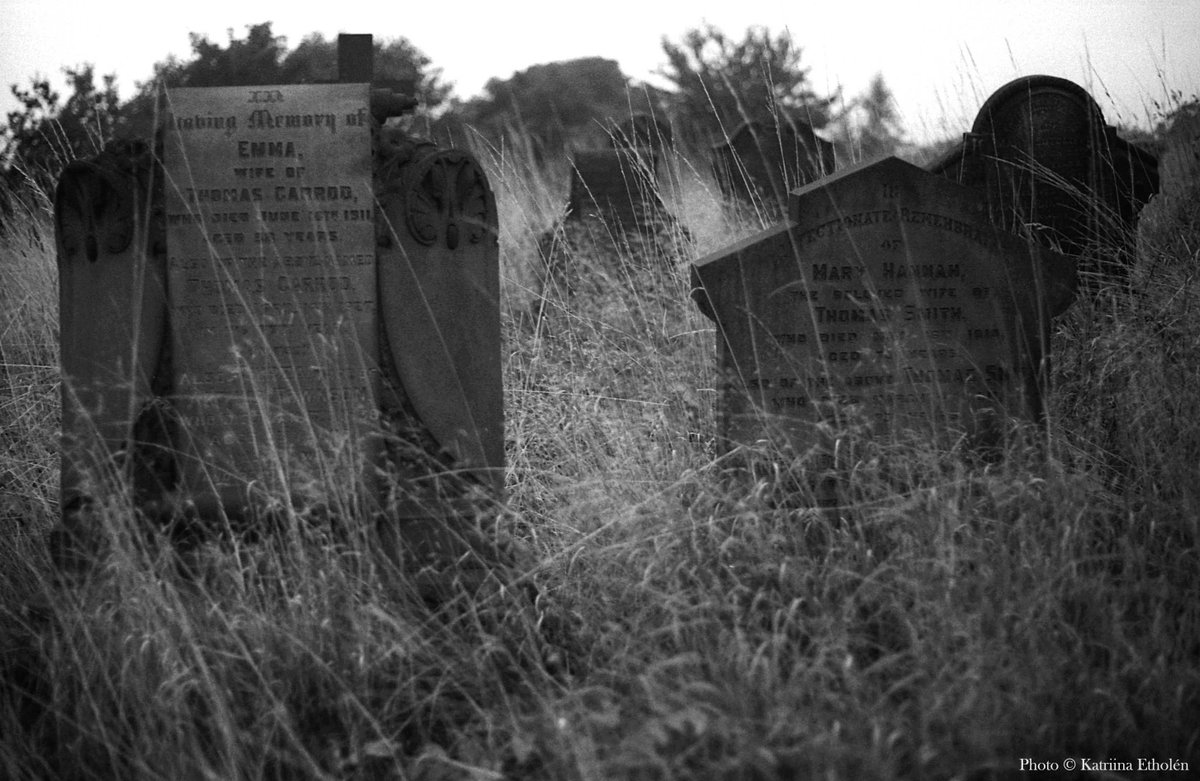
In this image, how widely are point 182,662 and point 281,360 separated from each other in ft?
3.69

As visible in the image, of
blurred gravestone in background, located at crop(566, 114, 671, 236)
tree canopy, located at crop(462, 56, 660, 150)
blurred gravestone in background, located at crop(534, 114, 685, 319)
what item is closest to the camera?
blurred gravestone in background, located at crop(534, 114, 685, 319)

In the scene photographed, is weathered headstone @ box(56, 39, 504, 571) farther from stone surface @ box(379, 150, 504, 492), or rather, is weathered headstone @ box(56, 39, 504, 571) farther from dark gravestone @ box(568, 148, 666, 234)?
dark gravestone @ box(568, 148, 666, 234)

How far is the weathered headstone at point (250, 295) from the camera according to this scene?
3.39 metres

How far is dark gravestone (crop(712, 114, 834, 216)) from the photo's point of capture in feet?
25.0

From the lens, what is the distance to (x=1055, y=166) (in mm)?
5371

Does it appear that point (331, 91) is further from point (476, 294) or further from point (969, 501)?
point (969, 501)

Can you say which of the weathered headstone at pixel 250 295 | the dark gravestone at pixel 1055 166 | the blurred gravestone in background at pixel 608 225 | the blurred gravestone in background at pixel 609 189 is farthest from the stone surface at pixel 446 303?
the blurred gravestone in background at pixel 609 189

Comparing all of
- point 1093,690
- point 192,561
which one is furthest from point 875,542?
point 192,561

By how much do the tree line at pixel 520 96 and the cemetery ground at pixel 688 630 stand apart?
70.3 inches

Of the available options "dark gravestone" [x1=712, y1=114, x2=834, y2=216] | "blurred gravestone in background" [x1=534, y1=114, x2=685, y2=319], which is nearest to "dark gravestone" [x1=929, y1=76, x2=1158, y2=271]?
"blurred gravestone in background" [x1=534, y1=114, x2=685, y2=319]

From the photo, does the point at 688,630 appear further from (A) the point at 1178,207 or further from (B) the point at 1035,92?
(A) the point at 1178,207

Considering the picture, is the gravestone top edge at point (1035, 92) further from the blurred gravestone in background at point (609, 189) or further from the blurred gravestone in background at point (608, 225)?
the blurred gravestone in background at point (609, 189)

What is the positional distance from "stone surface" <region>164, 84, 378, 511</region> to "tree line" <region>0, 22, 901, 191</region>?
16.2 inches

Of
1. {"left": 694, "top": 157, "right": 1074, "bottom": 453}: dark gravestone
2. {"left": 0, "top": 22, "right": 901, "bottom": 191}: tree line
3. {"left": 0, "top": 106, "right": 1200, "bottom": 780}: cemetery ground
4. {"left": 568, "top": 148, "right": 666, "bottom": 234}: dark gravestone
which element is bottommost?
{"left": 0, "top": 106, "right": 1200, "bottom": 780}: cemetery ground
